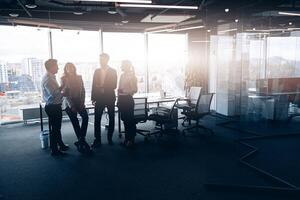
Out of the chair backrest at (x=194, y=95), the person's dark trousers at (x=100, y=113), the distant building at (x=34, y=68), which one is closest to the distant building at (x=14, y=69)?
the distant building at (x=34, y=68)

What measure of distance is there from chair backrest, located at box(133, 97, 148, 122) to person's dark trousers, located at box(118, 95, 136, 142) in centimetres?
27

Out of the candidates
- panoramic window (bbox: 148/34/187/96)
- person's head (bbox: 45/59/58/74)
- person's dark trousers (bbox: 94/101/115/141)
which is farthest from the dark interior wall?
person's head (bbox: 45/59/58/74)

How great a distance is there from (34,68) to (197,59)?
212 inches

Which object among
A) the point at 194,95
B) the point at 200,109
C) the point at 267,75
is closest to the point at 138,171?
the point at 200,109

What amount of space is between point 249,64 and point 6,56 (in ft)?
22.7

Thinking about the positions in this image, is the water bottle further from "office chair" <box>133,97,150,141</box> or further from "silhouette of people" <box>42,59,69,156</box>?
"office chair" <box>133,97,150,141</box>

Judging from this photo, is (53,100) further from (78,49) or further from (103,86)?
(78,49)

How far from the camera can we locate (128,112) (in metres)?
5.41

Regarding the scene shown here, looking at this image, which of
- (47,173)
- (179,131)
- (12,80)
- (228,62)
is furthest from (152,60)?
(47,173)

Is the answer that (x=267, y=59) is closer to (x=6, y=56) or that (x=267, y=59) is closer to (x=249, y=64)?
(x=249, y=64)

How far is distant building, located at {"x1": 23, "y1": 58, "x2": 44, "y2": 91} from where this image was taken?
27.9 feet

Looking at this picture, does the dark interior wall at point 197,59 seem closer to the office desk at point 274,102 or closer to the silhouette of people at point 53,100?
the office desk at point 274,102

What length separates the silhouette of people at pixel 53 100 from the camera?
15.5 ft

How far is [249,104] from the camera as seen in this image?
6770 millimetres
